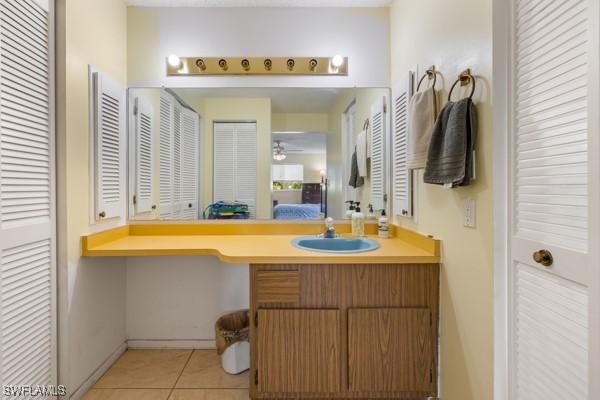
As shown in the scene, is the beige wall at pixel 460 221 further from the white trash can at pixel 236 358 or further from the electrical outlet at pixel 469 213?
the white trash can at pixel 236 358

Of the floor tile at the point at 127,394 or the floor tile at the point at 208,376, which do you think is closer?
the floor tile at the point at 127,394

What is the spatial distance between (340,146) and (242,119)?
2.40 feet

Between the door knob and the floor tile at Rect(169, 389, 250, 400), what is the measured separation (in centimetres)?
159

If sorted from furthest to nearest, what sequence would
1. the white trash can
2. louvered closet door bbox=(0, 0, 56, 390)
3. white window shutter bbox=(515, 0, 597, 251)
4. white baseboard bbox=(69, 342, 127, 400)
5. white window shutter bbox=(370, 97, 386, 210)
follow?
white window shutter bbox=(370, 97, 386, 210) → the white trash can → white baseboard bbox=(69, 342, 127, 400) → louvered closet door bbox=(0, 0, 56, 390) → white window shutter bbox=(515, 0, 597, 251)

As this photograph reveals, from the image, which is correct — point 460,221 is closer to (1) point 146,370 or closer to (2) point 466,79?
(2) point 466,79

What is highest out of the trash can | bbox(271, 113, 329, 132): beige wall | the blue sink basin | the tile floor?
bbox(271, 113, 329, 132): beige wall

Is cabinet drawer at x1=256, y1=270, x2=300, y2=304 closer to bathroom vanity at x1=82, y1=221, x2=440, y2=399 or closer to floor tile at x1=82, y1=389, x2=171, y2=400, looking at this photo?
bathroom vanity at x1=82, y1=221, x2=440, y2=399

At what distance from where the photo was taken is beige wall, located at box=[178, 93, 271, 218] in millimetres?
2285

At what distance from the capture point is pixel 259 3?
218 cm

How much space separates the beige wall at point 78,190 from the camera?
5.29 feet

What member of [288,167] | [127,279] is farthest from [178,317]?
[288,167]

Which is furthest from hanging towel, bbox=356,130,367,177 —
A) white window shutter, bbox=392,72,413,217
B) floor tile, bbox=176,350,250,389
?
Answer: floor tile, bbox=176,350,250,389

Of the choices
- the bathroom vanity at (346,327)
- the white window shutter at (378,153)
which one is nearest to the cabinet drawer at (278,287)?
the bathroom vanity at (346,327)

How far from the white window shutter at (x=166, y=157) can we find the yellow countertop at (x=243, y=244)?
135 mm
